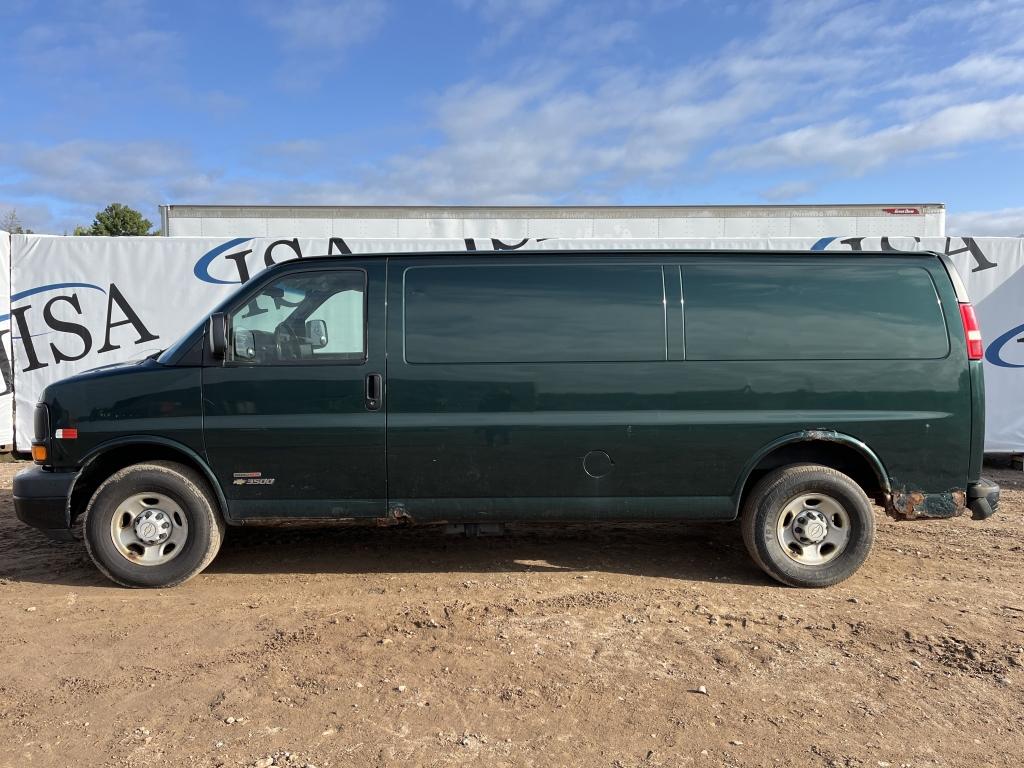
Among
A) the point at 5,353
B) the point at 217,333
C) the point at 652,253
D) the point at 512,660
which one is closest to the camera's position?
the point at 512,660

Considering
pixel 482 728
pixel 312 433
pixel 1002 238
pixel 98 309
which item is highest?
pixel 1002 238

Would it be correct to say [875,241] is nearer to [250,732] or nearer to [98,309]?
[250,732]

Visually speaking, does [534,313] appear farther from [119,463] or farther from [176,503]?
[119,463]

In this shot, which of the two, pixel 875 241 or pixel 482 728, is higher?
pixel 875 241

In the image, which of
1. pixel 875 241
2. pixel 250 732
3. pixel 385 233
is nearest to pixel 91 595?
pixel 250 732

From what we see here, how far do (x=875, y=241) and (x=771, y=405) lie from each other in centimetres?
609

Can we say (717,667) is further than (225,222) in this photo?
No

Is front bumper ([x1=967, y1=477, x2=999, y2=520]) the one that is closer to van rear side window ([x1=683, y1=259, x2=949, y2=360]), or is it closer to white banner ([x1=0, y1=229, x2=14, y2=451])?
van rear side window ([x1=683, y1=259, x2=949, y2=360])

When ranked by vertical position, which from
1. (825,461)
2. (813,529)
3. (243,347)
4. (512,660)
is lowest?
(512,660)

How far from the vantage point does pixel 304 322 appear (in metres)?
4.65

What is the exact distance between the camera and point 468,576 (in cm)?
487

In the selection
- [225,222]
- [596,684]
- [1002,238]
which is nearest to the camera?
[596,684]

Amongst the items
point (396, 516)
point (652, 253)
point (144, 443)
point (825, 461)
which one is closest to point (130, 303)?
point (144, 443)

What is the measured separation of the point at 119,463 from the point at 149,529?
0.52 metres
